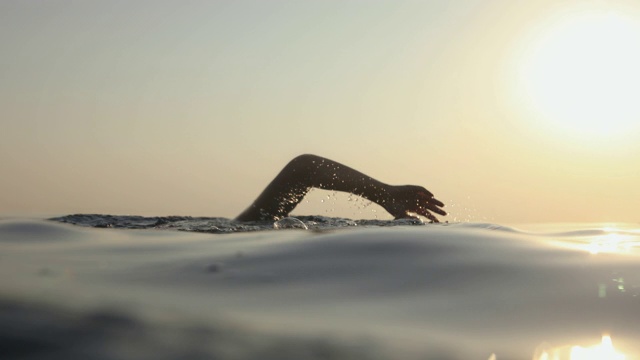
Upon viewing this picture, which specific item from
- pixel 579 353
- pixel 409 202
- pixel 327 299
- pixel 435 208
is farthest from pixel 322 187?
pixel 579 353

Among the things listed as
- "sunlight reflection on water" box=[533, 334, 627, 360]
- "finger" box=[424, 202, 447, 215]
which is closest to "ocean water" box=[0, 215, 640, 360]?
"sunlight reflection on water" box=[533, 334, 627, 360]

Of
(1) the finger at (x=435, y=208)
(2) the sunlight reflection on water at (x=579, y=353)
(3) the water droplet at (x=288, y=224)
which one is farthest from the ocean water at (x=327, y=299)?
(1) the finger at (x=435, y=208)

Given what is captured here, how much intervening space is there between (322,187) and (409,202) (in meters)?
0.88

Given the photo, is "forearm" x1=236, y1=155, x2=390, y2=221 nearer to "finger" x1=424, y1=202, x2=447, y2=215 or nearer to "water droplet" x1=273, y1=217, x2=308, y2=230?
"finger" x1=424, y1=202, x2=447, y2=215

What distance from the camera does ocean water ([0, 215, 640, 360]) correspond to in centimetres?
153

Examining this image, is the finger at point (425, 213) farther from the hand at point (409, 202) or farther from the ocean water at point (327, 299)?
the ocean water at point (327, 299)

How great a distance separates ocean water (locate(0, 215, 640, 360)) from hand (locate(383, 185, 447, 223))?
118 inches

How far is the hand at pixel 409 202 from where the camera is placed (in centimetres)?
650

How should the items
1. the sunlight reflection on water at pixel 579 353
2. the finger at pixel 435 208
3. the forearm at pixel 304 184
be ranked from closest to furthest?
the sunlight reflection on water at pixel 579 353, the forearm at pixel 304 184, the finger at pixel 435 208

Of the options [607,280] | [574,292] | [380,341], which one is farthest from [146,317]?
[607,280]

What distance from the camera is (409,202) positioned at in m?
6.54

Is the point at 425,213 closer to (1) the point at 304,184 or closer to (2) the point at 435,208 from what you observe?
(2) the point at 435,208

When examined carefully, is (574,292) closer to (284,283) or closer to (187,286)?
(284,283)

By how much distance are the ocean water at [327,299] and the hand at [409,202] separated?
300cm
